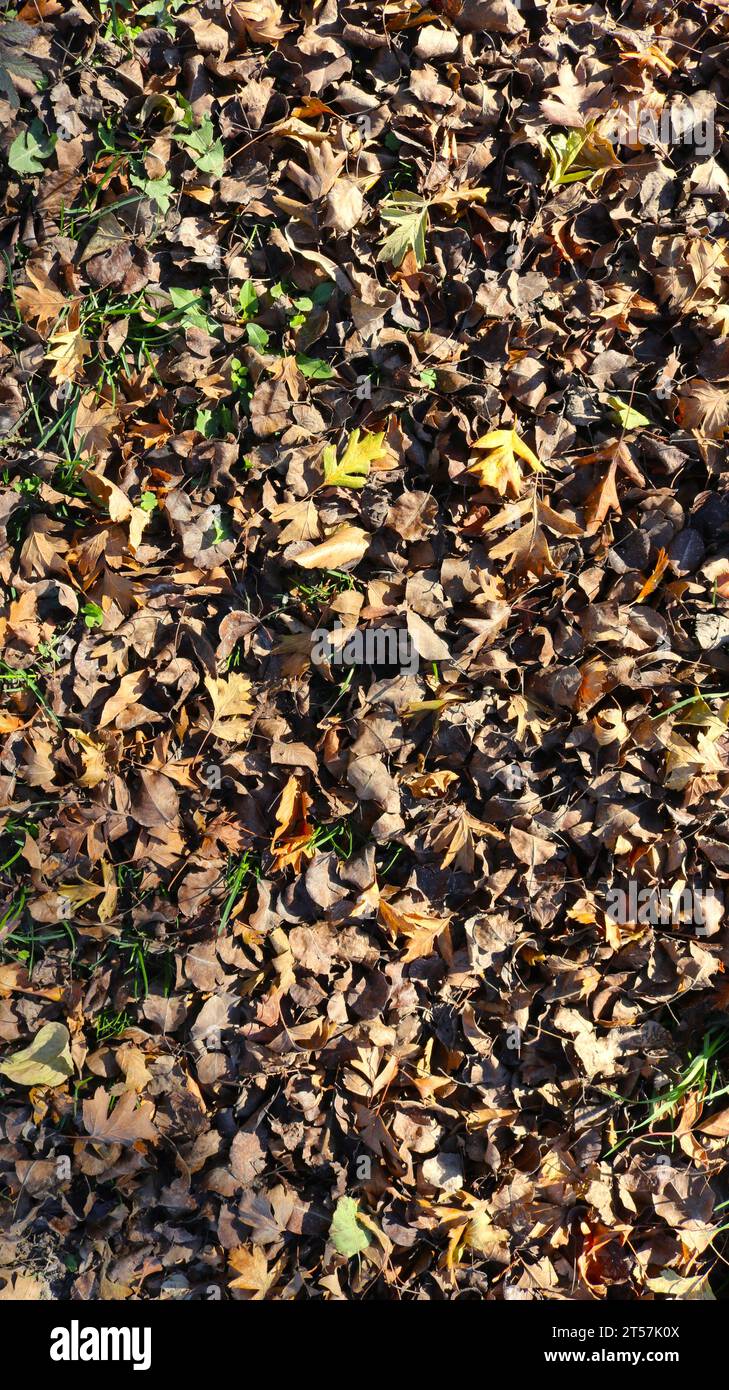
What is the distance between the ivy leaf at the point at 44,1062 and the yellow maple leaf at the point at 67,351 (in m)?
1.44

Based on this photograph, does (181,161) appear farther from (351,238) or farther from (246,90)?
(351,238)

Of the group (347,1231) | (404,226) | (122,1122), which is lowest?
(347,1231)

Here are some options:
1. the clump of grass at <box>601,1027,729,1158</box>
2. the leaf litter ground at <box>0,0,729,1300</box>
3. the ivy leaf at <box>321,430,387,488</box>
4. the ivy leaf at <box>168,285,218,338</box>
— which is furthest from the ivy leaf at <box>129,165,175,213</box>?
the clump of grass at <box>601,1027,729,1158</box>

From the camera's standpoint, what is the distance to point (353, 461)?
1.98 meters

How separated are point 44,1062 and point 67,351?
1.57 m

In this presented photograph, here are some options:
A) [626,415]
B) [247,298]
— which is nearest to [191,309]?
[247,298]

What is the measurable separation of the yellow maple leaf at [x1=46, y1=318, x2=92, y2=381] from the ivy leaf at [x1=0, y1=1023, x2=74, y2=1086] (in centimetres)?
144

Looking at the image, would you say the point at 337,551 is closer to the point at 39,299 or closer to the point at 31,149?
the point at 39,299

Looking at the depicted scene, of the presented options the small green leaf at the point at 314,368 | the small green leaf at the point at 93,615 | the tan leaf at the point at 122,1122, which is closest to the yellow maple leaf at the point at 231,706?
the small green leaf at the point at 93,615

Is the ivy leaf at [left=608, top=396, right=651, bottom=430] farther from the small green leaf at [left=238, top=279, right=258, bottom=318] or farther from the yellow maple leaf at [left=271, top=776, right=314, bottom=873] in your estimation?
the yellow maple leaf at [left=271, top=776, right=314, bottom=873]

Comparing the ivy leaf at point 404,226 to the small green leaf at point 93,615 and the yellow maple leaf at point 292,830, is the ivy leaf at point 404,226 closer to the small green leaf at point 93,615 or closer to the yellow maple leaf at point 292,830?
the small green leaf at point 93,615

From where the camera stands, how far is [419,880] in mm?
2012

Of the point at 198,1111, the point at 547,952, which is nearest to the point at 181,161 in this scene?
the point at 547,952

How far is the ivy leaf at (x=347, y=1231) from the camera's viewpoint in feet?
6.31
